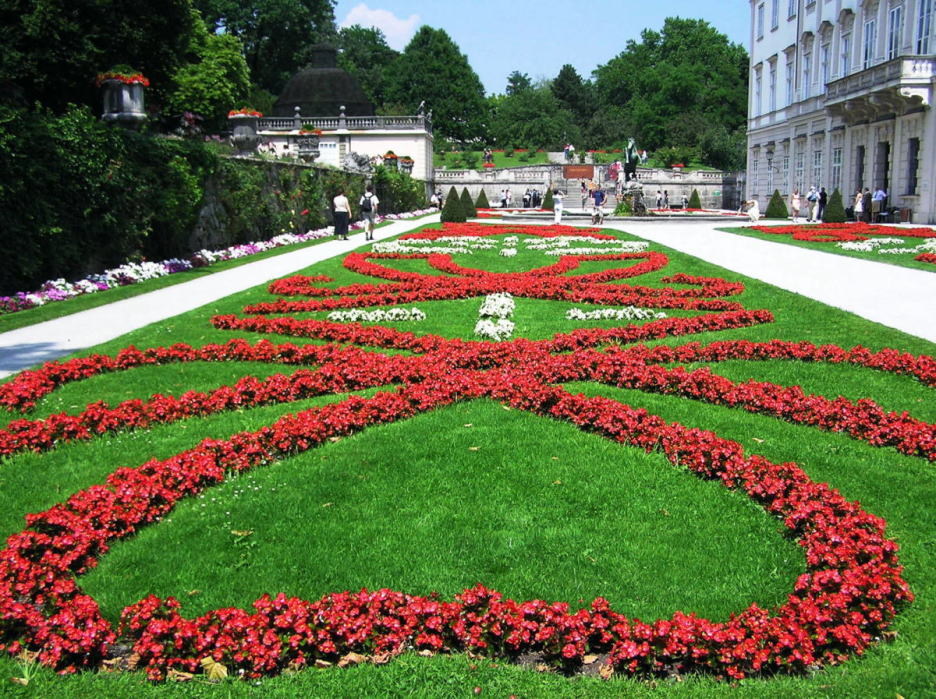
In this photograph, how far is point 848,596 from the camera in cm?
329

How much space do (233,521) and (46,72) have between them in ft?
82.4

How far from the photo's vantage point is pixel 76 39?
24.0 metres

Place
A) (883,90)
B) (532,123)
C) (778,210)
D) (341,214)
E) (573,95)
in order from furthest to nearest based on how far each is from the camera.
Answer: (573,95)
(532,123)
(778,210)
(883,90)
(341,214)

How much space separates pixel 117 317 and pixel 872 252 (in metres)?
16.3

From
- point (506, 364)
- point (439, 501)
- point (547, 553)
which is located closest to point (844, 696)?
point (547, 553)

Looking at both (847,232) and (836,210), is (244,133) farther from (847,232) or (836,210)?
(836,210)

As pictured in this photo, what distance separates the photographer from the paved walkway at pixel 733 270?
9.23 m

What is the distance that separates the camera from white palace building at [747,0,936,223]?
3131cm

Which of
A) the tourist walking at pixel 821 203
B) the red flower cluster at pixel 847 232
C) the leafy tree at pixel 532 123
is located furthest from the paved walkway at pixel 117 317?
the leafy tree at pixel 532 123

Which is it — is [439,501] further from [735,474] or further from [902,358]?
[902,358]

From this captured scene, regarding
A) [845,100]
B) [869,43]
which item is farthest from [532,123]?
[845,100]

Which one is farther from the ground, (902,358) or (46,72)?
(46,72)

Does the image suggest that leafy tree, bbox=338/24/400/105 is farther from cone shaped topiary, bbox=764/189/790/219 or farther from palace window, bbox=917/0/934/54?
palace window, bbox=917/0/934/54

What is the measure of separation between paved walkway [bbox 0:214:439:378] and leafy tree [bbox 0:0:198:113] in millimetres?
11222
